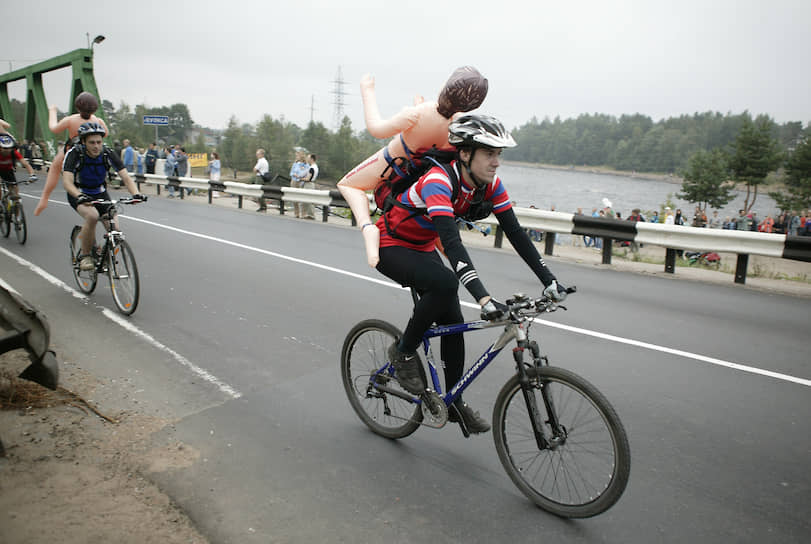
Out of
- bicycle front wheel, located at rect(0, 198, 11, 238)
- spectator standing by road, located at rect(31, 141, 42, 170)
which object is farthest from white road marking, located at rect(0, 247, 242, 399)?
spectator standing by road, located at rect(31, 141, 42, 170)

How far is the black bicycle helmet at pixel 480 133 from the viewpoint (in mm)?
3113

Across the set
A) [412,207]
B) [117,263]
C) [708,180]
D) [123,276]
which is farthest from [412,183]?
[708,180]

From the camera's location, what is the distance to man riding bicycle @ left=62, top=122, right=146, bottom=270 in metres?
6.88

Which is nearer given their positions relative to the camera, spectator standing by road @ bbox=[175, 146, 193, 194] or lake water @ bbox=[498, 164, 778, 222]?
spectator standing by road @ bbox=[175, 146, 193, 194]

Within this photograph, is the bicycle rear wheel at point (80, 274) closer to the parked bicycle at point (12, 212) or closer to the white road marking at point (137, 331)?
the white road marking at point (137, 331)

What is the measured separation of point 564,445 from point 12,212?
11413 millimetres

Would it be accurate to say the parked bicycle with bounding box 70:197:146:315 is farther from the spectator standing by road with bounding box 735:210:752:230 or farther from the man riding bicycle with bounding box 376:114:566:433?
the spectator standing by road with bounding box 735:210:752:230

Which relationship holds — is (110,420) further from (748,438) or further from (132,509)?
(748,438)

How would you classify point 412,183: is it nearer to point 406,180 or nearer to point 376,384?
point 406,180

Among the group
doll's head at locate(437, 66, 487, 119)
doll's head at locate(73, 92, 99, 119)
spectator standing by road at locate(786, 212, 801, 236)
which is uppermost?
doll's head at locate(73, 92, 99, 119)

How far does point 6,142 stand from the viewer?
1065cm

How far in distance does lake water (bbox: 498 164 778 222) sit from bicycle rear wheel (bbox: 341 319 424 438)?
235ft

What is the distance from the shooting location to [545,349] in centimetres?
586

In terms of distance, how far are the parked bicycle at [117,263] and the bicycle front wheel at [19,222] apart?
13.5 feet
